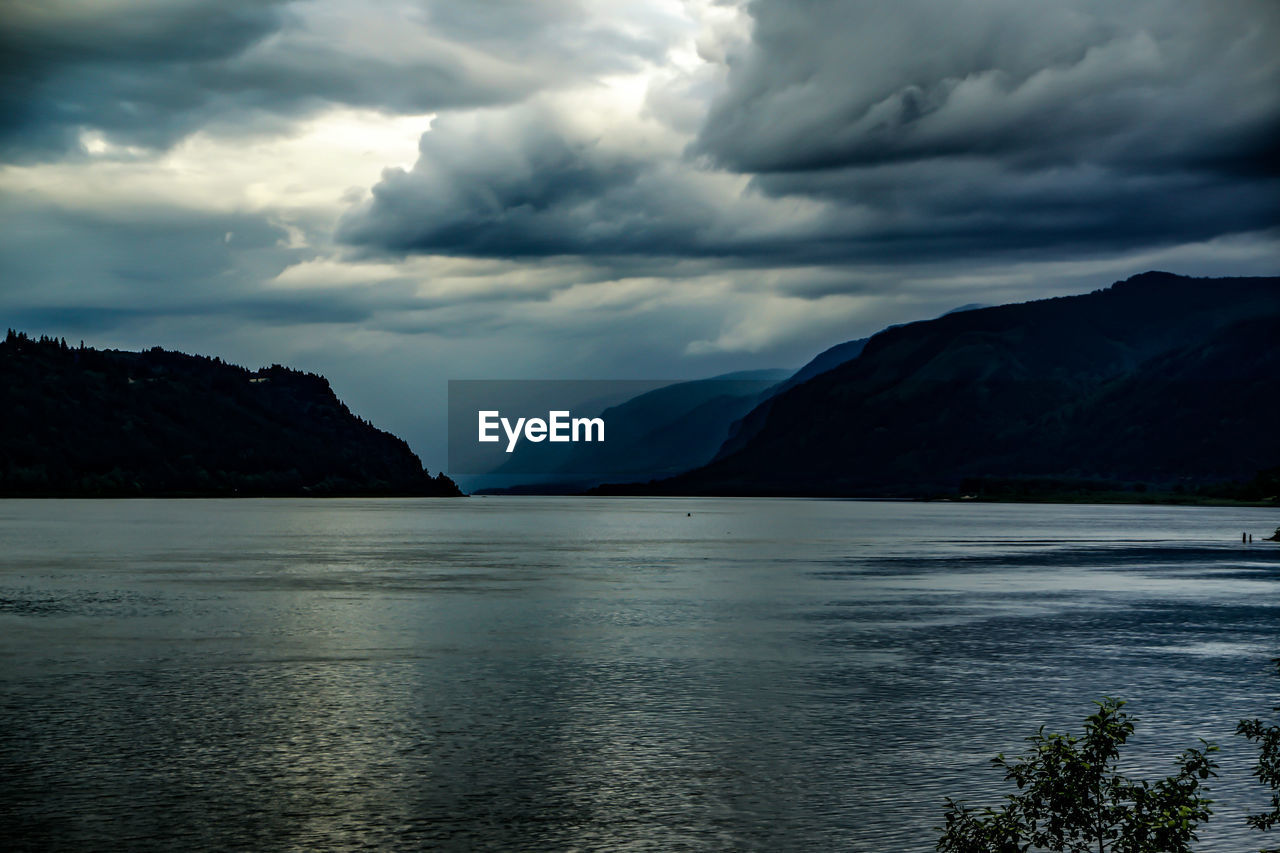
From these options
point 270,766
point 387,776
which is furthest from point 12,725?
point 387,776

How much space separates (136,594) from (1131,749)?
64.9 m

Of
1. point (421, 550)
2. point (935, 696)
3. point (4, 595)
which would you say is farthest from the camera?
point (421, 550)

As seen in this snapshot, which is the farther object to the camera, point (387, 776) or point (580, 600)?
point (580, 600)

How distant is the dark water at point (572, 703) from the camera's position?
81.6 feet

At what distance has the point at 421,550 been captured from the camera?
144 m

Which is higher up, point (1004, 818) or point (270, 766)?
point (1004, 818)

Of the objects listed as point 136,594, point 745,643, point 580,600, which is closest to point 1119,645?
point 745,643

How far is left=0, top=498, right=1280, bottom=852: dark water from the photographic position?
24.9m

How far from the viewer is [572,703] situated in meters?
38.6

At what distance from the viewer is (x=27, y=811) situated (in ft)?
81.5

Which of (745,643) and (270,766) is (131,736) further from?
(745,643)

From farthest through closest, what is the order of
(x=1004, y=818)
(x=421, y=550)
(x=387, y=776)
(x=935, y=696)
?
(x=421, y=550) < (x=935, y=696) < (x=387, y=776) < (x=1004, y=818)

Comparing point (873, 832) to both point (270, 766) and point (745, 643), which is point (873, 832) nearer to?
point (270, 766)

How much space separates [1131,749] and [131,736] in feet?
87.3
